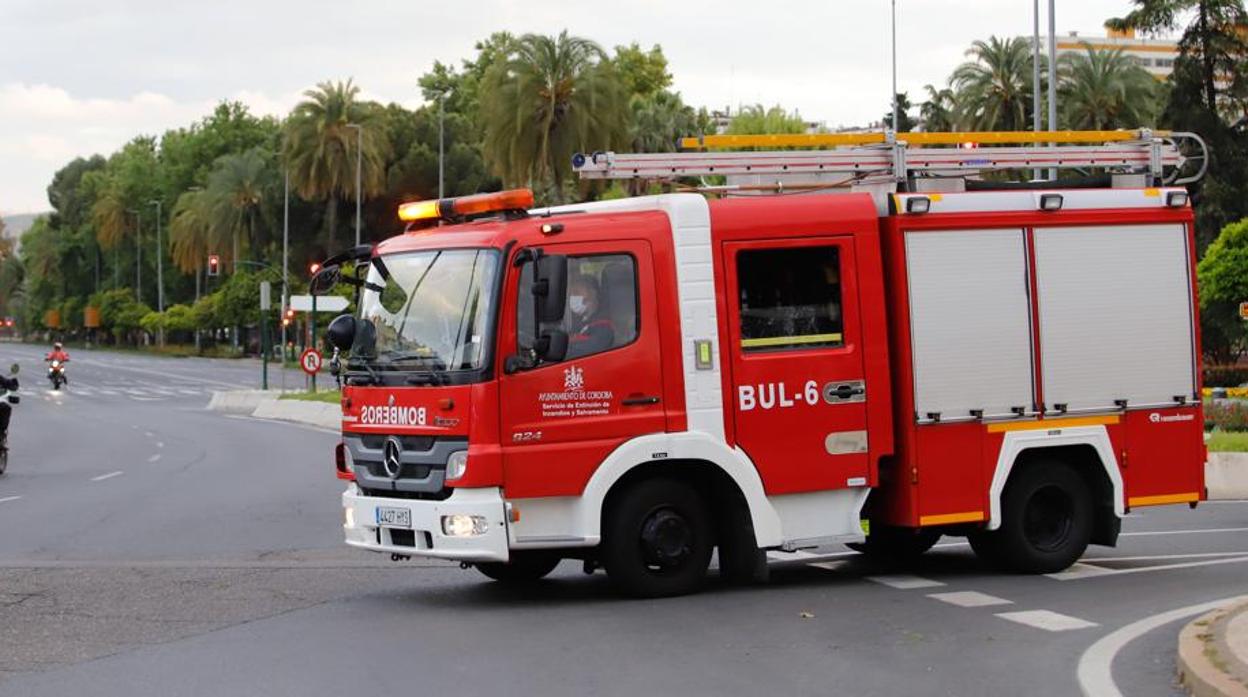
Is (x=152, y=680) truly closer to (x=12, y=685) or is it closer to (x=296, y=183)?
(x=12, y=685)

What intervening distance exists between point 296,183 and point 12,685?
76.6m

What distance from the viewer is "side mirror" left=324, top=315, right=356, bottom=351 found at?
11648mm

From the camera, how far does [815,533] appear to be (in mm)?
11750

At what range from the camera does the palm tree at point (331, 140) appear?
80812 millimetres

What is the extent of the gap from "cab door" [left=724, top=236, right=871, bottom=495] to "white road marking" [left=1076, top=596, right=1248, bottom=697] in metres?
2.24

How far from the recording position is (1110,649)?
9398mm

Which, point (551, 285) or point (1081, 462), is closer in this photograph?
point (551, 285)

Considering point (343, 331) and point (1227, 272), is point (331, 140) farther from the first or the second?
point (343, 331)

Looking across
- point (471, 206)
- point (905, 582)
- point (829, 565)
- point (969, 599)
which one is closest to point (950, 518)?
point (905, 582)

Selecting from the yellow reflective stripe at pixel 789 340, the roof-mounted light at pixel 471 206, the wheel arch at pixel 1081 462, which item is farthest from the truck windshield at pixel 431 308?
the wheel arch at pixel 1081 462

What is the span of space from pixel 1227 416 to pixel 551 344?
19.7m

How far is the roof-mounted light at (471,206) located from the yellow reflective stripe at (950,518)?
3494 mm

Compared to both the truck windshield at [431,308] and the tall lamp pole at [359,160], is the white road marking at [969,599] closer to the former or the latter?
the truck windshield at [431,308]

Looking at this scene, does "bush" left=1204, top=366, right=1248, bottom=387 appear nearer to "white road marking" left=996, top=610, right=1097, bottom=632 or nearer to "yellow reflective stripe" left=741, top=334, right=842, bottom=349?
"yellow reflective stripe" left=741, top=334, right=842, bottom=349
